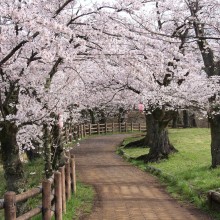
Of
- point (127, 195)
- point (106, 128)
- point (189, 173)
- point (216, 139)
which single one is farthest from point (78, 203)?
point (106, 128)

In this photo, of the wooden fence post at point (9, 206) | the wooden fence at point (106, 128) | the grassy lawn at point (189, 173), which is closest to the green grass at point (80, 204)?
the grassy lawn at point (189, 173)

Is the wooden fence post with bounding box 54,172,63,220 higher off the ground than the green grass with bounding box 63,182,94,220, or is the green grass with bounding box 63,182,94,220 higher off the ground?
the wooden fence post with bounding box 54,172,63,220

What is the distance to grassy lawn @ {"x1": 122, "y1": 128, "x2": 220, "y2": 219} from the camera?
1137cm

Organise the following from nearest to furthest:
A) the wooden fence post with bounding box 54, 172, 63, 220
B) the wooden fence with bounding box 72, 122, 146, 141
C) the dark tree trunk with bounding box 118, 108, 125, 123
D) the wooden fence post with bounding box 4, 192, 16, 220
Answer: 1. the wooden fence post with bounding box 4, 192, 16, 220
2. the wooden fence post with bounding box 54, 172, 63, 220
3. the wooden fence with bounding box 72, 122, 146, 141
4. the dark tree trunk with bounding box 118, 108, 125, 123

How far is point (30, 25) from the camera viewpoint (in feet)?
23.0

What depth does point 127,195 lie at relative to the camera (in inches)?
462

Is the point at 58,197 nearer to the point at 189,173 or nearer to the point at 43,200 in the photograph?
the point at 43,200

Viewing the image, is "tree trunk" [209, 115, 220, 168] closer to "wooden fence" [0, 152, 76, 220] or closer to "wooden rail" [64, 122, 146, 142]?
"wooden fence" [0, 152, 76, 220]

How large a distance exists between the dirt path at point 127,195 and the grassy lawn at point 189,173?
461 mm

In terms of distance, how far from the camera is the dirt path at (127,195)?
30.4ft

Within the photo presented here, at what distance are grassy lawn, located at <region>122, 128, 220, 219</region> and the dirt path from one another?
0.46 m

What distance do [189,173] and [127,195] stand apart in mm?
3324

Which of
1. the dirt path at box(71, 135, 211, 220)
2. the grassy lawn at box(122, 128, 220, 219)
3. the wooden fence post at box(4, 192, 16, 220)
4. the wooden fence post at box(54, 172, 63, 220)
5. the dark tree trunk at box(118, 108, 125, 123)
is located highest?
the dark tree trunk at box(118, 108, 125, 123)

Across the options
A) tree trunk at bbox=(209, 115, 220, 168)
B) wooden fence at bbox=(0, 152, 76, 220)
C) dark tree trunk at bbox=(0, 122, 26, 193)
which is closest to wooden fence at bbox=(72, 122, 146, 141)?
tree trunk at bbox=(209, 115, 220, 168)
